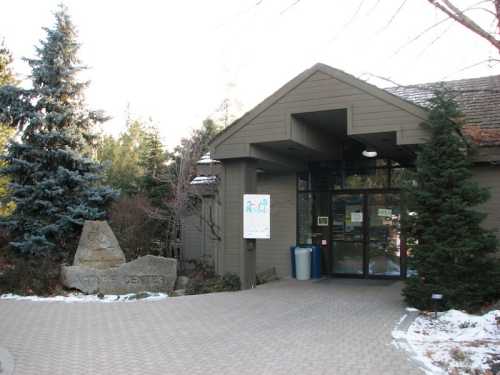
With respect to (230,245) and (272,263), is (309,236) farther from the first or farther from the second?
(230,245)

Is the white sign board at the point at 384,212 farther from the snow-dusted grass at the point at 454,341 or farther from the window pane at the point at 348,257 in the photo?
the snow-dusted grass at the point at 454,341

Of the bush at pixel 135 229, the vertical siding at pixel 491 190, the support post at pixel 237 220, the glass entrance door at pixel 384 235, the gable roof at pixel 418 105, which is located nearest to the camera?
the gable roof at pixel 418 105

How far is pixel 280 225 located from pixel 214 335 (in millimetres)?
7347

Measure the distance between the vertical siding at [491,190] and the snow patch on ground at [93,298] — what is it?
22.4 ft

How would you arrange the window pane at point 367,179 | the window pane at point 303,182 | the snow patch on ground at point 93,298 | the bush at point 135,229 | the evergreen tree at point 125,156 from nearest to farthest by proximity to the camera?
the snow patch on ground at point 93,298
the window pane at point 367,179
the bush at point 135,229
the window pane at point 303,182
the evergreen tree at point 125,156

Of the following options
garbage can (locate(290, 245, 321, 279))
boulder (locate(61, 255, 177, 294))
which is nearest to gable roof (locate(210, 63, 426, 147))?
boulder (locate(61, 255, 177, 294))

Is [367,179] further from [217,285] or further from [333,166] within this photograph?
[217,285]

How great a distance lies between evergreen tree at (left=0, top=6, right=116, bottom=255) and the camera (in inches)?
543

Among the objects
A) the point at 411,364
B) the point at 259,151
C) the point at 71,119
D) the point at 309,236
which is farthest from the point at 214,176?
the point at 411,364

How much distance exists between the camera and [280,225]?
1485 centimetres

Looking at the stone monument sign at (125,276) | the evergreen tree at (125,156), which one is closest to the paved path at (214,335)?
the stone monument sign at (125,276)

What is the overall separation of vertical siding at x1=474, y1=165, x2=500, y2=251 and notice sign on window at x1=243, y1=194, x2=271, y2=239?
4.39 m

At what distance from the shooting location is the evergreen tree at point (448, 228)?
9.06 meters

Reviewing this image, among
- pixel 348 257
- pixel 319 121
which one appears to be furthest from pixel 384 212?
pixel 319 121
